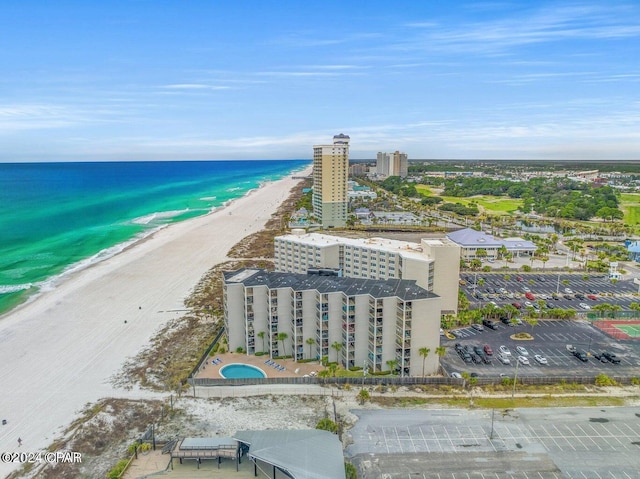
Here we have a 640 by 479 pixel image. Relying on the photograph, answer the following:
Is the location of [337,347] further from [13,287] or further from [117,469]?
[13,287]

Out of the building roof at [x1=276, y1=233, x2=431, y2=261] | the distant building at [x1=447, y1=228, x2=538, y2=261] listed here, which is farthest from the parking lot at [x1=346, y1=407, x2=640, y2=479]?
the distant building at [x1=447, y1=228, x2=538, y2=261]

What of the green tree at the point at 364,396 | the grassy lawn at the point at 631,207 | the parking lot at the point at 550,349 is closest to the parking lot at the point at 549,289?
the parking lot at the point at 550,349

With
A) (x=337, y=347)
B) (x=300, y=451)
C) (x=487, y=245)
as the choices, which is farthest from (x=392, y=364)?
(x=487, y=245)

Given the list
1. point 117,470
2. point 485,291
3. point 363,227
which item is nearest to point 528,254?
point 485,291

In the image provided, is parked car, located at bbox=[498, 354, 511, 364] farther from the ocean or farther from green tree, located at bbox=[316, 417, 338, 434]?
the ocean

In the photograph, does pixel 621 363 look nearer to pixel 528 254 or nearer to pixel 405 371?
pixel 405 371
